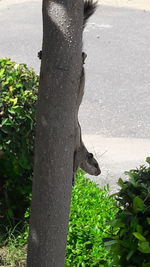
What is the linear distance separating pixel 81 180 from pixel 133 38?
21.7 feet

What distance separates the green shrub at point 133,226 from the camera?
3104mm

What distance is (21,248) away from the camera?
4.60m

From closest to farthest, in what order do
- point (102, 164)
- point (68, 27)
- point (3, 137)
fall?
point (68, 27)
point (3, 137)
point (102, 164)

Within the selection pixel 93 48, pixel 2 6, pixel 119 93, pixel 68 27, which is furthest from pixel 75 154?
pixel 2 6

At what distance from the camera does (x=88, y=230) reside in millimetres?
4023

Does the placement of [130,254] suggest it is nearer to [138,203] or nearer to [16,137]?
[138,203]

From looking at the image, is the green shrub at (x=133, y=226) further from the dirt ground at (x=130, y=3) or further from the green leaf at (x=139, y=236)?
the dirt ground at (x=130, y=3)

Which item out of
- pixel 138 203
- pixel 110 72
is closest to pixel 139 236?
pixel 138 203

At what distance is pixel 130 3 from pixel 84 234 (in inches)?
378

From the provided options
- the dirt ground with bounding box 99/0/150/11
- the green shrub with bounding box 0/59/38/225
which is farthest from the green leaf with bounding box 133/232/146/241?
the dirt ground with bounding box 99/0/150/11

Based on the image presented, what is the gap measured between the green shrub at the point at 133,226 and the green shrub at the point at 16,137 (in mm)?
1276

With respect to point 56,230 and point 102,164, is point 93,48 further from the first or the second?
point 56,230

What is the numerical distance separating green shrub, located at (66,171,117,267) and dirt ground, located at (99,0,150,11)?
348 inches

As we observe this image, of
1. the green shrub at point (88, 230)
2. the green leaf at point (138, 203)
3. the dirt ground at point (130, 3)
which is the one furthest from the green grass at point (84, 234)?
the dirt ground at point (130, 3)
